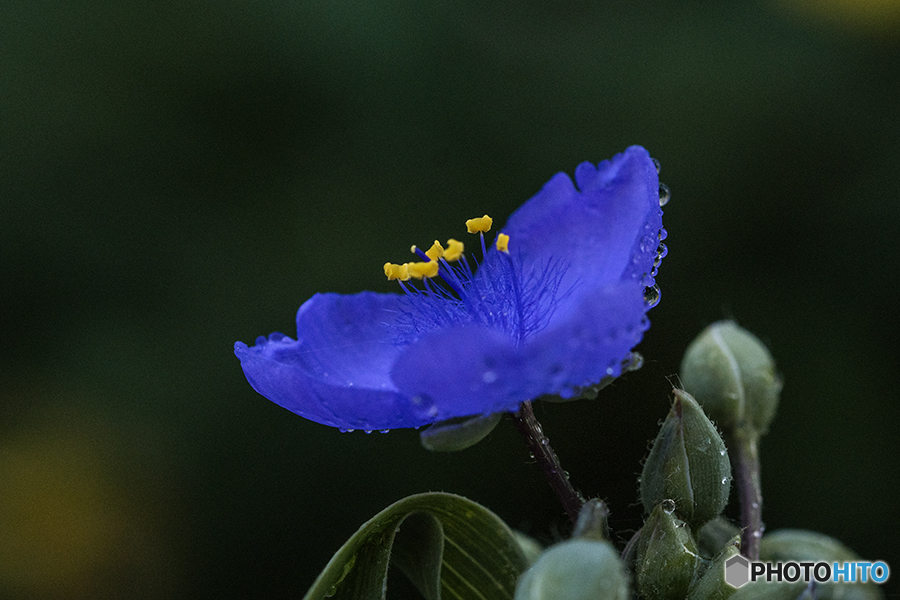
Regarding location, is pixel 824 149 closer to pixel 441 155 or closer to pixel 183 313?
pixel 441 155

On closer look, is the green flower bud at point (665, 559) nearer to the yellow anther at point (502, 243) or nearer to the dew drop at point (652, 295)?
the dew drop at point (652, 295)

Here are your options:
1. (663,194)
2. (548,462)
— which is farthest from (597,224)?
(548,462)

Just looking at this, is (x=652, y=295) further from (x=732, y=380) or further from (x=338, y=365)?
(x=338, y=365)

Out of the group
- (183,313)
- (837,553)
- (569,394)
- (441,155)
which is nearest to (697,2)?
(441,155)

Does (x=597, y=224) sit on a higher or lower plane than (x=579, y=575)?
higher

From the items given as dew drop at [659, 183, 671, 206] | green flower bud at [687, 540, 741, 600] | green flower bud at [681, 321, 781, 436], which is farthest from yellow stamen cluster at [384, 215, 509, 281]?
green flower bud at [687, 540, 741, 600]
